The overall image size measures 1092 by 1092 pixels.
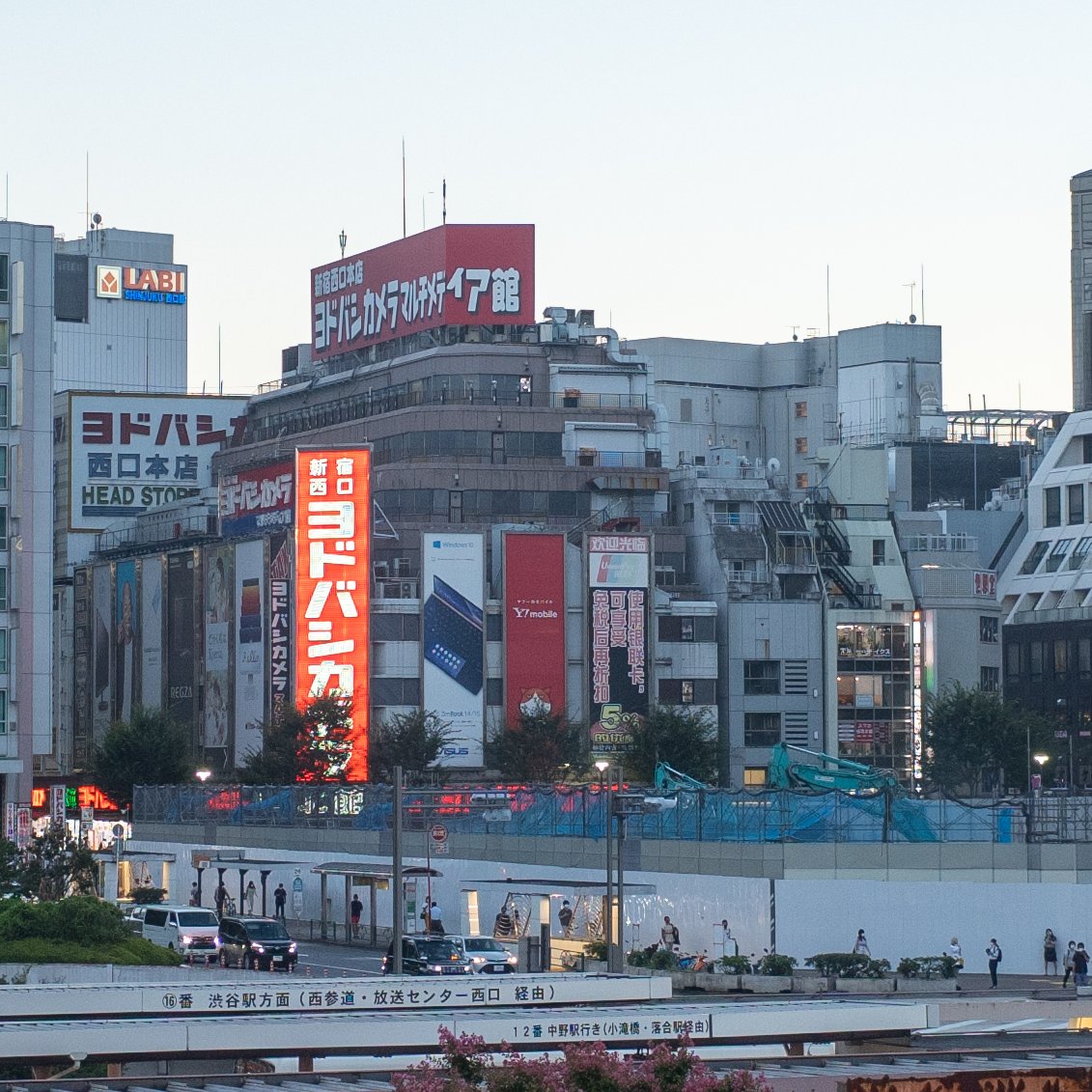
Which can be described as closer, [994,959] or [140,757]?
[994,959]

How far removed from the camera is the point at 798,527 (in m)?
156

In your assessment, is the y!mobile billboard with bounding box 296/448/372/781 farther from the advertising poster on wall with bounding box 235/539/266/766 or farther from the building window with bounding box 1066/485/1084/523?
the building window with bounding box 1066/485/1084/523

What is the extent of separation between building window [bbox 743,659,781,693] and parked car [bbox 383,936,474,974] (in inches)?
3246

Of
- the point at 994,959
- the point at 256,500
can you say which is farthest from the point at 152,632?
the point at 994,959

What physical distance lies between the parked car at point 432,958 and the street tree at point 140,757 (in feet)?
246

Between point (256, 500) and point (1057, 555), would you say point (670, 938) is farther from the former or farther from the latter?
point (1057, 555)

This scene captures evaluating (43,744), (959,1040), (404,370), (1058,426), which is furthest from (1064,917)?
(1058,426)

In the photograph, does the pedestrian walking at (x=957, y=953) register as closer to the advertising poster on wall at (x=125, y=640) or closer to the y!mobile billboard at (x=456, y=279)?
the y!mobile billboard at (x=456, y=279)

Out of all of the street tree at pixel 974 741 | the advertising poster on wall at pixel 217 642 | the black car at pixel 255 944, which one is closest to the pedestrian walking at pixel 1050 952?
the black car at pixel 255 944

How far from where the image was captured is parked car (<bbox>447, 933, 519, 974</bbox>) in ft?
221

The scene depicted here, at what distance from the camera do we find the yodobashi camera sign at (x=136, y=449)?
192625mm

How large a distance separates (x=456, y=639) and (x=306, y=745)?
47.8 ft

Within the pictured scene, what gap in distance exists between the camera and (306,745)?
129 meters

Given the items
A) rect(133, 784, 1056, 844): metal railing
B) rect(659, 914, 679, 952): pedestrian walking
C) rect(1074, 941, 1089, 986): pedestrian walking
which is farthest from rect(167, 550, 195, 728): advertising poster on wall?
rect(1074, 941, 1089, 986): pedestrian walking
